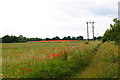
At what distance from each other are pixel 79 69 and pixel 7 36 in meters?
63.3

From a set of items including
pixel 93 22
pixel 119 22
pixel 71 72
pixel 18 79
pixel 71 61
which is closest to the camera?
pixel 18 79

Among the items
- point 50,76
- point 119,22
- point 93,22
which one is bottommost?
point 50,76

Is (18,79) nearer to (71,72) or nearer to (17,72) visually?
(17,72)

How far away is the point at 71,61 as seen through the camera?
9.88 metres

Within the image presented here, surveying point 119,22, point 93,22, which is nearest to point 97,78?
point 119,22

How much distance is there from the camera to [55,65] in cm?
859

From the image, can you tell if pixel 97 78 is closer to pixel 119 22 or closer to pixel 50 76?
pixel 50 76

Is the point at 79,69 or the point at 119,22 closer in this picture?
the point at 79,69

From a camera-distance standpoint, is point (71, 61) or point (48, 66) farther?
point (71, 61)

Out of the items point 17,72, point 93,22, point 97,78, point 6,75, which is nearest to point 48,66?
point 17,72

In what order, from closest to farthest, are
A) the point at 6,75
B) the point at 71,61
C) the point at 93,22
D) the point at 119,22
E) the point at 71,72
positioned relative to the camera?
the point at 6,75 → the point at 71,72 → the point at 71,61 → the point at 119,22 → the point at 93,22

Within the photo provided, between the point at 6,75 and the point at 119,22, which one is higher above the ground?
the point at 119,22

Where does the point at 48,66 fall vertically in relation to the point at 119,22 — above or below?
below

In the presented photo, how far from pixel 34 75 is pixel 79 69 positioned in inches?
119
